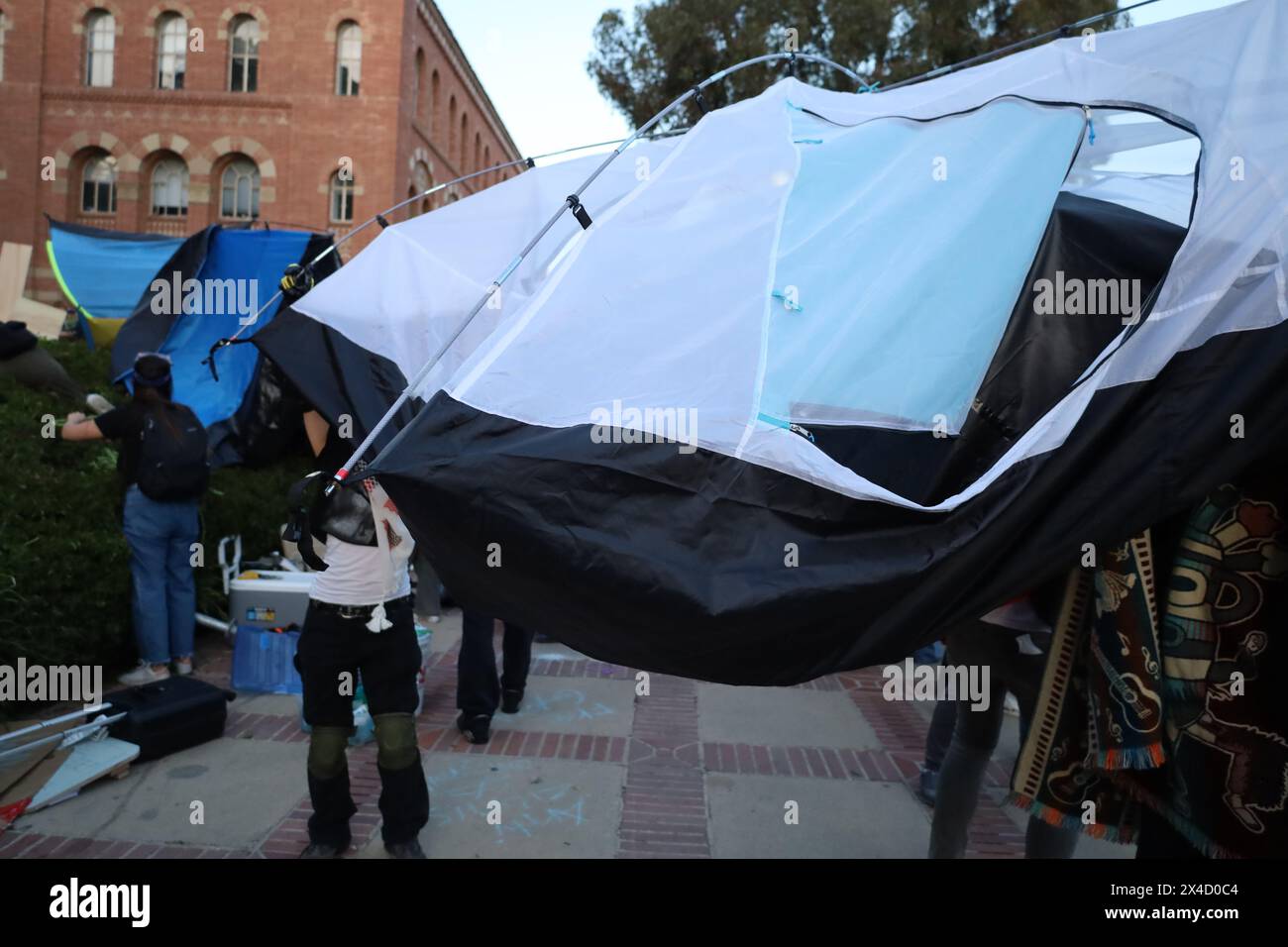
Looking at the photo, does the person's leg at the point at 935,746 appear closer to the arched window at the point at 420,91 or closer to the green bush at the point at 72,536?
the green bush at the point at 72,536

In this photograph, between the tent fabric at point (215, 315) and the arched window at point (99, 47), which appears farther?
the arched window at point (99, 47)

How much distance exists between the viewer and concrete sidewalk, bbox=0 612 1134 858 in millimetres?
3795

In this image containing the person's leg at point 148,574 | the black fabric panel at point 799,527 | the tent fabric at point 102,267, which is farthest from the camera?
the tent fabric at point 102,267

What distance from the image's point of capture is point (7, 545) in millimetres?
4973

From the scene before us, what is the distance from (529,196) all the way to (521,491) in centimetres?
241

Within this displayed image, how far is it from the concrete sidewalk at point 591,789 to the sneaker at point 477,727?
0.07m

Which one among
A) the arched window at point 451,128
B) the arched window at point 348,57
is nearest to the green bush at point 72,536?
the arched window at point 348,57

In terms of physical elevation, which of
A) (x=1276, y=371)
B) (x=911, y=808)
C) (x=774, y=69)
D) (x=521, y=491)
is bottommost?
(x=911, y=808)

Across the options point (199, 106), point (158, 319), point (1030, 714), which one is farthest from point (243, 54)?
point (1030, 714)

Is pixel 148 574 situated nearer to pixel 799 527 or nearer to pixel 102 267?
pixel 799 527

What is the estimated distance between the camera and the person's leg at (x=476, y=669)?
15.8 ft

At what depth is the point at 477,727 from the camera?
4.93 m
